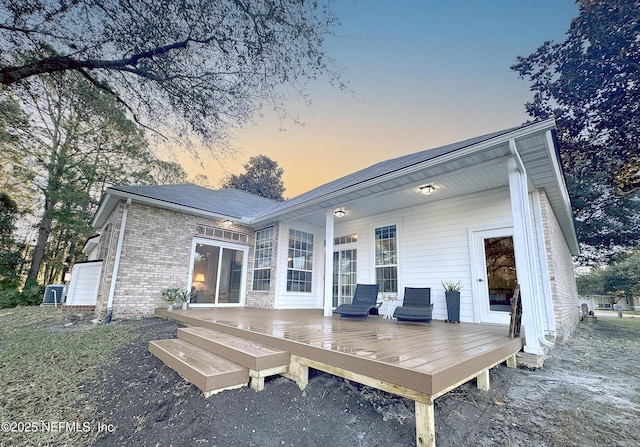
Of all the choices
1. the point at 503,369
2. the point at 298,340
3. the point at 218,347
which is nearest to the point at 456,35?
the point at 503,369

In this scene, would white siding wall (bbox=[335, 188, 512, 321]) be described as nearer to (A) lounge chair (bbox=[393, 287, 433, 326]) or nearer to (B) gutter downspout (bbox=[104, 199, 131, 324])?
(A) lounge chair (bbox=[393, 287, 433, 326])

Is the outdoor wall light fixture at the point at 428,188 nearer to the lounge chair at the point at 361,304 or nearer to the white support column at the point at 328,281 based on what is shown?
the white support column at the point at 328,281

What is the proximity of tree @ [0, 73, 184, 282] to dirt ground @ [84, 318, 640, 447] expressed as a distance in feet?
14.8

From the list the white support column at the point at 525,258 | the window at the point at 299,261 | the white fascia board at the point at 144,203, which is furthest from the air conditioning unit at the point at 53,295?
the white support column at the point at 525,258

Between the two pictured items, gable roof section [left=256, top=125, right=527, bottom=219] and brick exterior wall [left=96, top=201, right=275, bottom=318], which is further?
brick exterior wall [left=96, top=201, right=275, bottom=318]

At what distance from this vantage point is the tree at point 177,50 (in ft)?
12.3

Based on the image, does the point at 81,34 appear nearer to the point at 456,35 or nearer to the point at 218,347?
the point at 218,347

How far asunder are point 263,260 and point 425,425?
748 centimetres

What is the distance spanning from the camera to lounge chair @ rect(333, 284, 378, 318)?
19.6ft

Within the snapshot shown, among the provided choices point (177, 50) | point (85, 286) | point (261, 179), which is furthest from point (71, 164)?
point (261, 179)

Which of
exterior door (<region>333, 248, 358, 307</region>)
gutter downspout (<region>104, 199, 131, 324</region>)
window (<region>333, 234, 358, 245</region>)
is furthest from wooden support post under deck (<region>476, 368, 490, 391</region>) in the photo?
gutter downspout (<region>104, 199, 131, 324</region>)

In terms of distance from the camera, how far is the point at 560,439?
216cm

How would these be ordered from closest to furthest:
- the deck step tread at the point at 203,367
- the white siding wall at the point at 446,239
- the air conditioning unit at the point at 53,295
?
the deck step tread at the point at 203,367
the white siding wall at the point at 446,239
the air conditioning unit at the point at 53,295

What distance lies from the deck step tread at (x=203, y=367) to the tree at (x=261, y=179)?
2287cm
